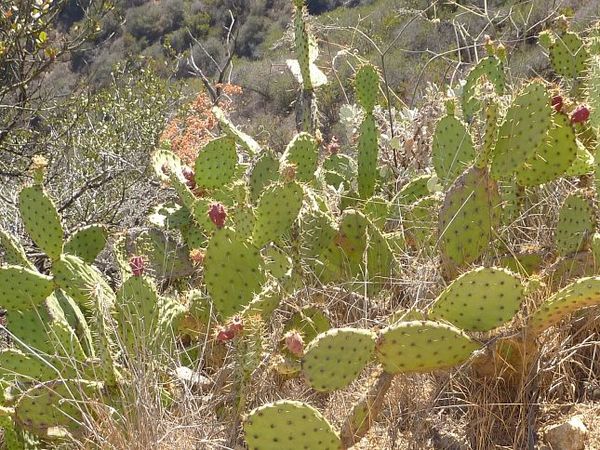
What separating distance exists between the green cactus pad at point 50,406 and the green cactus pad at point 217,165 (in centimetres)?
121

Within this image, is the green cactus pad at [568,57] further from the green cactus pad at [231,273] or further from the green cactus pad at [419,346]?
the green cactus pad at [419,346]

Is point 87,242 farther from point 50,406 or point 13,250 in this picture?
point 50,406

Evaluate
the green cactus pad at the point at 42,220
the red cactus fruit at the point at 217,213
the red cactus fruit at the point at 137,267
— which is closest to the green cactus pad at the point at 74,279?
the green cactus pad at the point at 42,220

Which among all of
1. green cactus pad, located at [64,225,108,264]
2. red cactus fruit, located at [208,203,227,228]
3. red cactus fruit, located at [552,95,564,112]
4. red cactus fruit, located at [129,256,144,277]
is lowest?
green cactus pad, located at [64,225,108,264]

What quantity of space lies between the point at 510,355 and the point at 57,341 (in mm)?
1294

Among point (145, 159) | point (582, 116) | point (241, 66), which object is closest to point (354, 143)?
point (145, 159)

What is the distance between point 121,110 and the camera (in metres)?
6.08

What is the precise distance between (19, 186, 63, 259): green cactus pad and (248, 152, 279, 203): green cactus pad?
2.66ft

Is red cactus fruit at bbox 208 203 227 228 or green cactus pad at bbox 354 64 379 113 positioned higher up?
red cactus fruit at bbox 208 203 227 228

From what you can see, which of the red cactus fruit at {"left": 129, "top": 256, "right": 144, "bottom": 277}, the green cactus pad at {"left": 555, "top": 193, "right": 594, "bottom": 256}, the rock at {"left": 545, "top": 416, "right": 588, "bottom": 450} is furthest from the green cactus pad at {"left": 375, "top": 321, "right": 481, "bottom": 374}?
the red cactus fruit at {"left": 129, "top": 256, "right": 144, "bottom": 277}

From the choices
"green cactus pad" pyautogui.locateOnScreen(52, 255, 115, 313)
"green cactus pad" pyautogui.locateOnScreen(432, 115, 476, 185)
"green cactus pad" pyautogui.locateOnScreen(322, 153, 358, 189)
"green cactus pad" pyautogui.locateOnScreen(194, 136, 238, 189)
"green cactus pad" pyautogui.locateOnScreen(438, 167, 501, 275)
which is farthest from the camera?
"green cactus pad" pyautogui.locateOnScreen(322, 153, 358, 189)

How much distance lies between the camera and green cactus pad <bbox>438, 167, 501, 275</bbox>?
7.33ft

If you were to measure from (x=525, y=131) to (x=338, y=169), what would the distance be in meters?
1.51

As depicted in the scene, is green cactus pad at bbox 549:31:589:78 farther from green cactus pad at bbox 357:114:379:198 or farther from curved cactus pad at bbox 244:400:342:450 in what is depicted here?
curved cactus pad at bbox 244:400:342:450
